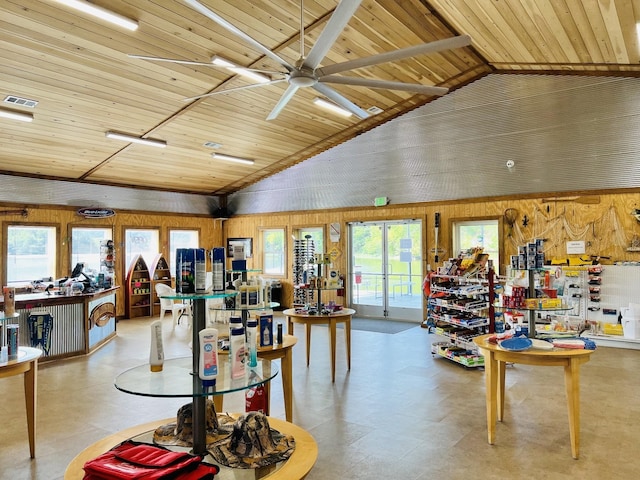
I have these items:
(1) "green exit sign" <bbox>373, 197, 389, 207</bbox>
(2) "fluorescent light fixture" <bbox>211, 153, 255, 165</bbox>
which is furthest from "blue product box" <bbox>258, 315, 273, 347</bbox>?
(2) "fluorescent light fixture" <bbox>211, 153, 255, 165</bbox>

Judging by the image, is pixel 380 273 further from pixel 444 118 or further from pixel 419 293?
pixel 444 118

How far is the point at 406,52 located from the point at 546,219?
541 centimetres

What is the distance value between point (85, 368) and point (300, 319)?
3.06 metres

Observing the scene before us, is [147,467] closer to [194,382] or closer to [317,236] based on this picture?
[194,382]

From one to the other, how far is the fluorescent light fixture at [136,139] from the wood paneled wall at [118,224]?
2788 mm

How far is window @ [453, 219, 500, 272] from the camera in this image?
28.5 ft

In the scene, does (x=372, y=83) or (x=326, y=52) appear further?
(x=372, y=83)

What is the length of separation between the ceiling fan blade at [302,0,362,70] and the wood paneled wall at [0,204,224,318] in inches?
315

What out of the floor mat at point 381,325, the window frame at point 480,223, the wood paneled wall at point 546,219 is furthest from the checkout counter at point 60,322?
the window frame at point 480,223

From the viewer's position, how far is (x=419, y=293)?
9.63 metres

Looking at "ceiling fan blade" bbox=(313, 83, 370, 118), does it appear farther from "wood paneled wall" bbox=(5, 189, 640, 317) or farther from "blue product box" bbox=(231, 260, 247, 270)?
"wood paneled wall" bbox=(5, 189, 640, 317)

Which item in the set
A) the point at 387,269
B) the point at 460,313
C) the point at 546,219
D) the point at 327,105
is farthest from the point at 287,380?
the point at 387,269

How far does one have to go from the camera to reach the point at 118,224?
35.7 ft

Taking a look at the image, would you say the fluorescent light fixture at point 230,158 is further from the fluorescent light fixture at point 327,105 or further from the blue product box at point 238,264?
the blue product box at point 238,264
